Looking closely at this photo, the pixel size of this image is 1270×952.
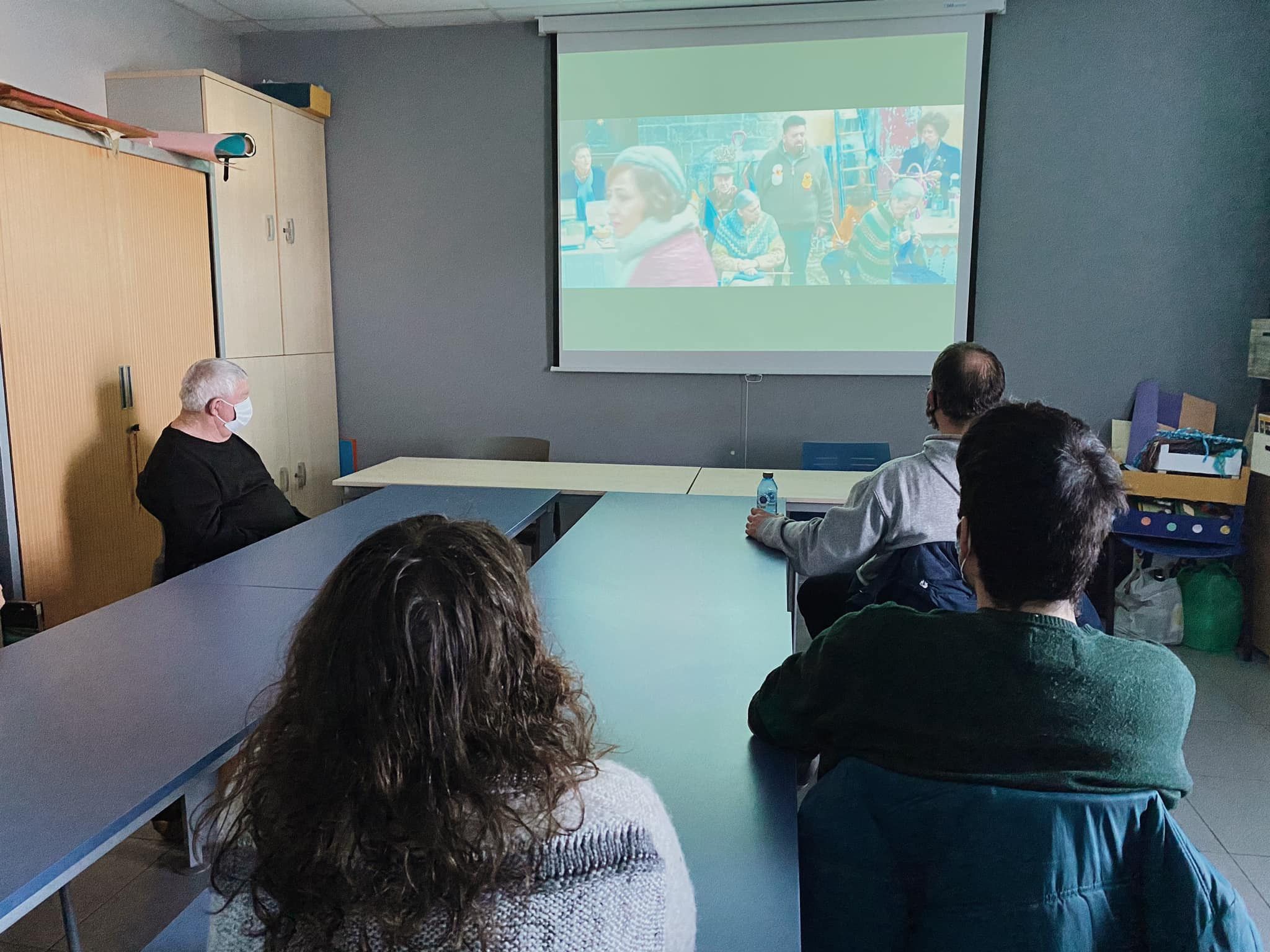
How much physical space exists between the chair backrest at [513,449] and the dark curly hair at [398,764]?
3587 millimetres

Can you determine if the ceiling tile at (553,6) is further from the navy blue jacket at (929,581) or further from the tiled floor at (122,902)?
the tiled floor at (122,902)

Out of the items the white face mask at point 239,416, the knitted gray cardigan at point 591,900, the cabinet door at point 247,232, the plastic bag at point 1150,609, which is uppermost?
the cabinet door at point 247,232

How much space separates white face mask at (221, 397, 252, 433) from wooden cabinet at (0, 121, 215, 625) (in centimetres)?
58

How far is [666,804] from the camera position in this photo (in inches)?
49.6

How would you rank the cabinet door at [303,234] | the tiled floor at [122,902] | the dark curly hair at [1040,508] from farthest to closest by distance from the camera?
the cabinet door at [303,234], the tiled floor at [122,902], the dark curly hair at [1040,508]

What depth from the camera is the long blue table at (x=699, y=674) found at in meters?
1.11

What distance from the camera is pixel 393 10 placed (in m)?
4.38

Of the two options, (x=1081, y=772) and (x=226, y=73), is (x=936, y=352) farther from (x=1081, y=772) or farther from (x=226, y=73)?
(x=226, y=73)

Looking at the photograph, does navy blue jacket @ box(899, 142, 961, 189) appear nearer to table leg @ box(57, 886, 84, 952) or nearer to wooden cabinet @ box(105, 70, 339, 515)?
wooden cabinet @ box(105, 70, 339, 515)

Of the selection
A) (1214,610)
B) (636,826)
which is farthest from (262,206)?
(1214,610)

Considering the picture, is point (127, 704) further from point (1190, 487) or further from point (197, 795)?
point (1190, 487)

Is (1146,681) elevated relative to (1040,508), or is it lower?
lower

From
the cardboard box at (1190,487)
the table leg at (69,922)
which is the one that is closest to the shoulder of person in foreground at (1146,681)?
the table leg at (69,922)

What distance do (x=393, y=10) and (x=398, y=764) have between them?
451 cm
